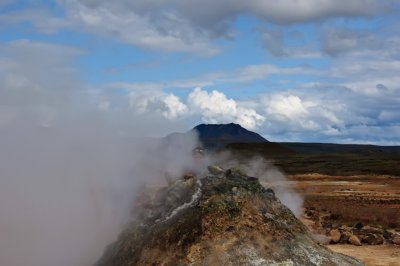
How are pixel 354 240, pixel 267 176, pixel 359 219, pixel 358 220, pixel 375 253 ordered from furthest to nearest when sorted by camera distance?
pixel 359 219 < pixel 358 220 < pixel 267 176 < pixel 354 240 < pixel 375 253

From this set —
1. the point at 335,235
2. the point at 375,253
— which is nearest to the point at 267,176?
the point at 335,235

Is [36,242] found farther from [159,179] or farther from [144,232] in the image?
[159,179]

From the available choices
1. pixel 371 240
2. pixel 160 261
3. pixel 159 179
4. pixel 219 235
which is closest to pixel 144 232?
pixel 160 261

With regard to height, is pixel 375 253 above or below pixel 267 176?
below

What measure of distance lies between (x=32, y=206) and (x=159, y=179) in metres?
3.80

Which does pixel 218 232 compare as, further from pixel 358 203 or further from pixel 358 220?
pixel 358 203

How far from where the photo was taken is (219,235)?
452 inches

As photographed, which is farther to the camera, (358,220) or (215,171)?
(358,220)

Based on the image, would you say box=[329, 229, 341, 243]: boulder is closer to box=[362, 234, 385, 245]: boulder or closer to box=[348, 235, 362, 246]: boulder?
box=[348, 235, 362, 246]: boulder

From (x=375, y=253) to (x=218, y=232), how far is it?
886 centimetres

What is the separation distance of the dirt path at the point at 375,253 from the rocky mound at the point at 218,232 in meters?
4.70

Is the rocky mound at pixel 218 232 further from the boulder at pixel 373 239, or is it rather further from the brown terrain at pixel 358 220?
the boulder at pixel 373 239

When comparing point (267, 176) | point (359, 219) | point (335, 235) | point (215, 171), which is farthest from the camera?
point (359, 219)

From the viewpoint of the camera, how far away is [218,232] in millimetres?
11547
